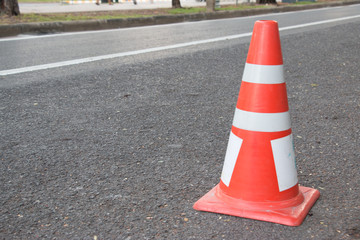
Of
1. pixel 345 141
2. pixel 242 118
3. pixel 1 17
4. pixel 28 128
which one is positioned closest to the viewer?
pixel 242 118

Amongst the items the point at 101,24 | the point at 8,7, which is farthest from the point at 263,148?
the point at 8,7

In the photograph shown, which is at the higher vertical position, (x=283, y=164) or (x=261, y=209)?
(x=283, y=164)

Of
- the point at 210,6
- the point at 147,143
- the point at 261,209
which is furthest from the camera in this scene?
the point at 210,6

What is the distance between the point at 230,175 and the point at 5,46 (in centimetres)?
573

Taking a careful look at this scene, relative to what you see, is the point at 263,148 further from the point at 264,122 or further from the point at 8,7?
the point at 8,7

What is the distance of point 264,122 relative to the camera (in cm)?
194

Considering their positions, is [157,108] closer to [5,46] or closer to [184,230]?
[184,230]

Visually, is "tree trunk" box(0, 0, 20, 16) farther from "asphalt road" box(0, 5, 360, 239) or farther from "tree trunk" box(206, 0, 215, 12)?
"tree trunk" box(206, 0, 215, 12)

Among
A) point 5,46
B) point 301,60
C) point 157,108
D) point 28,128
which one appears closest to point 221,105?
point 157,108

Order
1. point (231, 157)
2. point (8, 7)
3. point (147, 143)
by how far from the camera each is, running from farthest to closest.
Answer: point (8, 7)
point (147, 143)
point (231, 157)

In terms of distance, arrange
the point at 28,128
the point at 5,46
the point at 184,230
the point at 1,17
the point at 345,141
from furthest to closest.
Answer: the point at 1,17 < the point at 5,46 < the point at 28,128 < the point at 345,141 < the point at 184,230

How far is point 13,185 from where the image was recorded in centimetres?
210

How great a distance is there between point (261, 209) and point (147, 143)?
0.98 m

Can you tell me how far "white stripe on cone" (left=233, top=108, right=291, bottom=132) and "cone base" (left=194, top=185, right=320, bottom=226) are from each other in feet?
1.05
